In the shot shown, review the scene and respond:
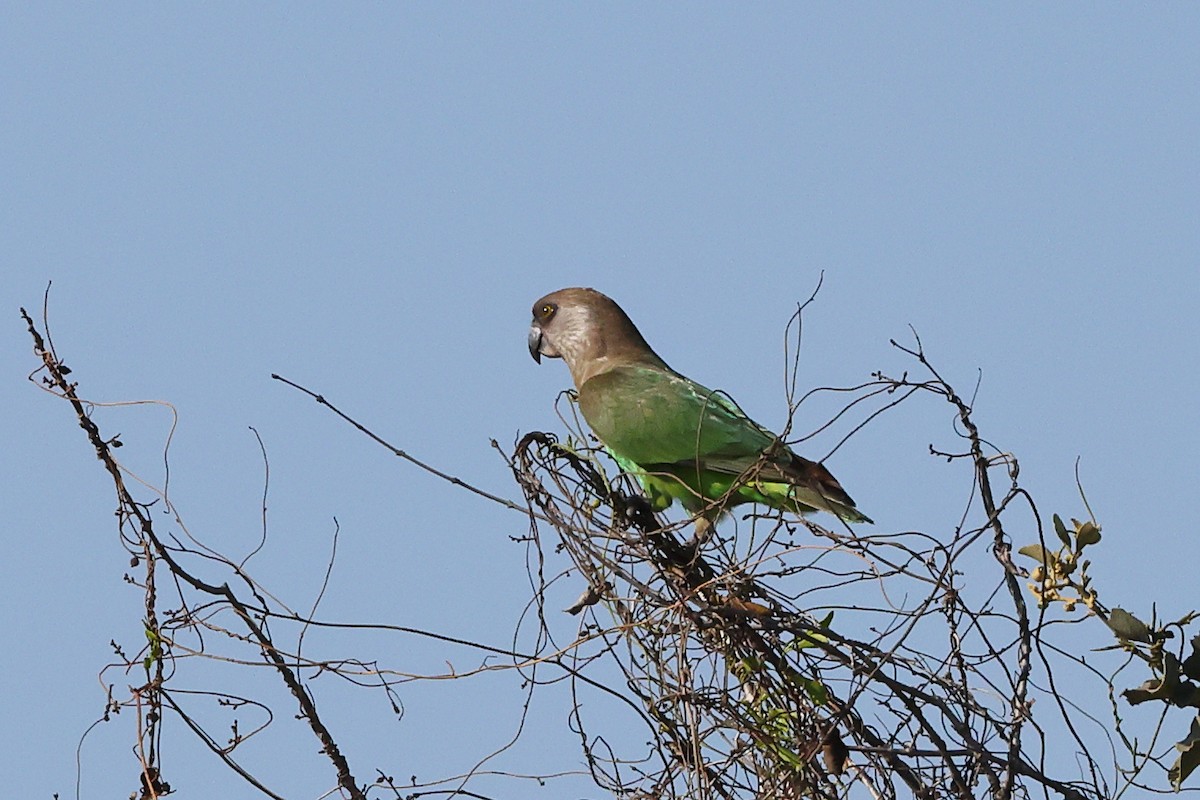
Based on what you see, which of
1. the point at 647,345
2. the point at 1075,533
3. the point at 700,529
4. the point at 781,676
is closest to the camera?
the point at 1075,533

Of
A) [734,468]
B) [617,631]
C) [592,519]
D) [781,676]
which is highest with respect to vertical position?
[734,468]

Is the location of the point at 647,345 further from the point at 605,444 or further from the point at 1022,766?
the point at 1022,766

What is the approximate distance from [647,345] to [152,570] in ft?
10.8

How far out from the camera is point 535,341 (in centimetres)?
662

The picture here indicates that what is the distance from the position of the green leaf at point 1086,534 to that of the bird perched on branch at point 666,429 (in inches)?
39.7

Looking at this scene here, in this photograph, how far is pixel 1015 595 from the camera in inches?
117

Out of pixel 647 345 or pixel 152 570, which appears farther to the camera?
pixel 647 345

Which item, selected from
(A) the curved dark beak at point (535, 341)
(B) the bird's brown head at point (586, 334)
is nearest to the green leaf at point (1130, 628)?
(B) the bird's brown head at point (586, 334)

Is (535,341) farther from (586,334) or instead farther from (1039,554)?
(1039,554)

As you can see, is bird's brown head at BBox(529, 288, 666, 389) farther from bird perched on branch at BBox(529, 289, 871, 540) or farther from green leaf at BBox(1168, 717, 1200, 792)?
green leaf at BBox(1168, 717, 1200, 792)

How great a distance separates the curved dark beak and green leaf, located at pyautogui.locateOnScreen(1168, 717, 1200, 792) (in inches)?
158

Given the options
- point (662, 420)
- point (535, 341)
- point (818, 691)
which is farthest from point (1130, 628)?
point (535, 341)

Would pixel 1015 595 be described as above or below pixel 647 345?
below

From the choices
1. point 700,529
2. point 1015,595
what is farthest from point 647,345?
point 1015,595
